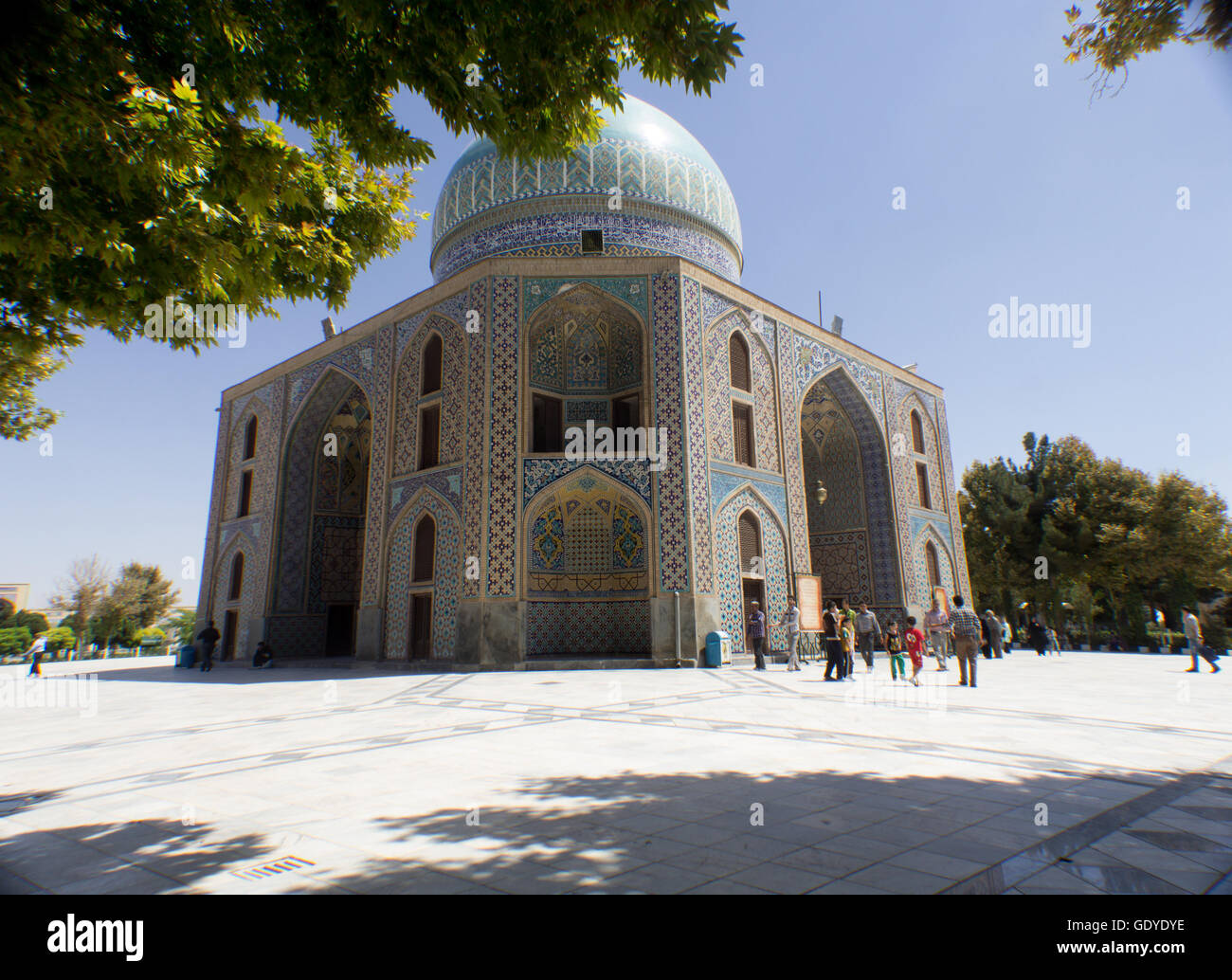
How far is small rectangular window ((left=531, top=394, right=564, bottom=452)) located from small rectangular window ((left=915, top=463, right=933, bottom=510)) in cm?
1137

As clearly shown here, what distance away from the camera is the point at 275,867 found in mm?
2592

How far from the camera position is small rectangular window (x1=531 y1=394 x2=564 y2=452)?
49.1ft


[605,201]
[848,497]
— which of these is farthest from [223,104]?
[848,497]

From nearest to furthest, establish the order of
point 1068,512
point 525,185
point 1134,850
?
point 1134,850 < point 525,185 < point 1068,512

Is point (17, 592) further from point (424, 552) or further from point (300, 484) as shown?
point (424, 552)

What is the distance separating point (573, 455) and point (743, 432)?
414 cm

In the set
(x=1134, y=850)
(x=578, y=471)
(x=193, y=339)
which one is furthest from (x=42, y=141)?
(x=578, y=471)

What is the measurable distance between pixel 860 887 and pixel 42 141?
4466mm

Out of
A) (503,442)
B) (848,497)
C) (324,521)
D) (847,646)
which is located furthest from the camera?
(848,497)

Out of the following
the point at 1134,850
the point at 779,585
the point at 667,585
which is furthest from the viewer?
the point at 779,585

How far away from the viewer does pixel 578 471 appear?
13.7m

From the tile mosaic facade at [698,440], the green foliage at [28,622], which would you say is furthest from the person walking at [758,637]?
the green foliage at [28,622]

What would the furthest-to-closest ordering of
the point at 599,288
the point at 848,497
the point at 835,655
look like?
the point at 848,497
the point at 599,288
the point at 835,655
